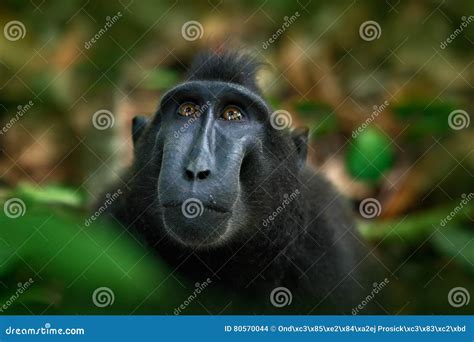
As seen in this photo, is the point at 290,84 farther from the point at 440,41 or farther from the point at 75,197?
the point at 75,197

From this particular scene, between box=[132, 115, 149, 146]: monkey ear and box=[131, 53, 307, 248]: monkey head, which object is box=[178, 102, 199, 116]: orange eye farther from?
box=[132, 115, 149, 146]: monkey ear

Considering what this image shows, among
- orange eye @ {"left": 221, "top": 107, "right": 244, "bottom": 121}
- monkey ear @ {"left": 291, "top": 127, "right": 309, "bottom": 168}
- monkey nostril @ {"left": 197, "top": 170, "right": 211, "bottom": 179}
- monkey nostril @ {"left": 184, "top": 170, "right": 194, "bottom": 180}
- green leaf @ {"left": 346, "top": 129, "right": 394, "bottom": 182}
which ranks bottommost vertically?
monkey nostril @ {"left": 184, "top": 170, "right": 194, "bottom": 180}

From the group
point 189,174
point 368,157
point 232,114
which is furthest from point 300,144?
point 368,157

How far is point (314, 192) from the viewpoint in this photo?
20.5 feet

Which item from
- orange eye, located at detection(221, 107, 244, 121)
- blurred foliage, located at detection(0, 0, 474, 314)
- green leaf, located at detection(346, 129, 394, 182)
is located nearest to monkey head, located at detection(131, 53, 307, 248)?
orange eye, located at detection(221, 107, 244, 121)

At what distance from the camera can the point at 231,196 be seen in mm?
4902

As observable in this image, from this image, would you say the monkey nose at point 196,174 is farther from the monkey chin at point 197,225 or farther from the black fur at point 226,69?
the black fur at point 226,69

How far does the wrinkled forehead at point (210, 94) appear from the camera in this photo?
16.9 feet

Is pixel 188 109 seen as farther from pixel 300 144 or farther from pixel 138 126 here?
pixel 300 144

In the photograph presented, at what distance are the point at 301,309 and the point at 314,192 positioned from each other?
3.44 ft

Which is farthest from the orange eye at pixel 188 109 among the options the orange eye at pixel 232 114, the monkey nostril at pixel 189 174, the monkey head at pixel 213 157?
the monkey nostril at pixel 189 174

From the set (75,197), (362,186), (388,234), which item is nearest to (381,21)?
A: (362,186)

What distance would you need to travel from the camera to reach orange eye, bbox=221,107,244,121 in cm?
516

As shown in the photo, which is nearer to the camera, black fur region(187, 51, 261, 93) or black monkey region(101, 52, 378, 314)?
black monkey region(101, 52, 378, 314)
